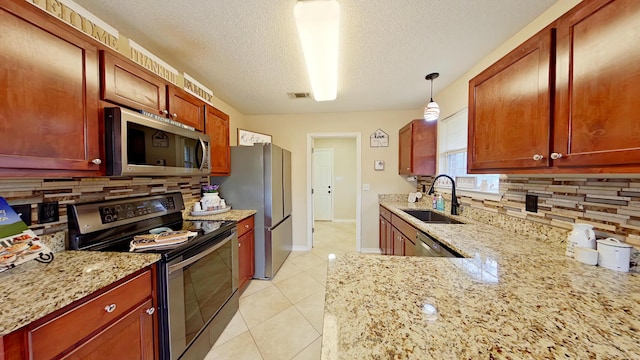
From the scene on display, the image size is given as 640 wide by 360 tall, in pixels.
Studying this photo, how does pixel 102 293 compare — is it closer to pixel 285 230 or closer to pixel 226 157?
pixel 226 157

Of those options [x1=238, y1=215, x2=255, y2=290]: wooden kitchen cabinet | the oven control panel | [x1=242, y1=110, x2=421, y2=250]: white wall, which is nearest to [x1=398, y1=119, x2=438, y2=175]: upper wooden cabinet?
[x1=242, y1=110, x2=421, y2=250]: white wall

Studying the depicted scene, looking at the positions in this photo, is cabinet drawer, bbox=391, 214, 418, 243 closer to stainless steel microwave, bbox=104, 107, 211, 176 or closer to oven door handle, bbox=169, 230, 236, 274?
oven door handle, bbox=169, 230, 236, 274

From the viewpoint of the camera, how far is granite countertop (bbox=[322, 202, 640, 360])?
20.0 inches

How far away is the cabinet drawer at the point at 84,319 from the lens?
0.71 m

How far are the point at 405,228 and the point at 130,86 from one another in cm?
253

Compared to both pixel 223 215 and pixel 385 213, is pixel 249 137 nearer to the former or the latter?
pixel 223 215

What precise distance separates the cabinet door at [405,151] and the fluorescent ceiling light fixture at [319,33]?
5.14ft

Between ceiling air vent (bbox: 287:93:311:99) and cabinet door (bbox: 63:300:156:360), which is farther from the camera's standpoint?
ceiling air vent (bbox: 287:93:311:99)

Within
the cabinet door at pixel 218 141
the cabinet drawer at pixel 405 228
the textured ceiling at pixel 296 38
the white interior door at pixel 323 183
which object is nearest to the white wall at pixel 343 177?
the white interior door at pixel 323 183

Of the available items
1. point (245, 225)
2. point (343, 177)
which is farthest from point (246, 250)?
point (343, 177)

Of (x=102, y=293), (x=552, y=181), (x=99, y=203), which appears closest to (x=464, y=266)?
(x=552, y=181)

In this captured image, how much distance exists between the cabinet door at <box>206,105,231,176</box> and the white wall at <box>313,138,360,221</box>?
339 cm

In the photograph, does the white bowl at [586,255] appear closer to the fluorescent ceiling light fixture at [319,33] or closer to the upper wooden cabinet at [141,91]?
the fluorescent ceiling light fixture at [319,33]

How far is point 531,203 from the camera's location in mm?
1457
